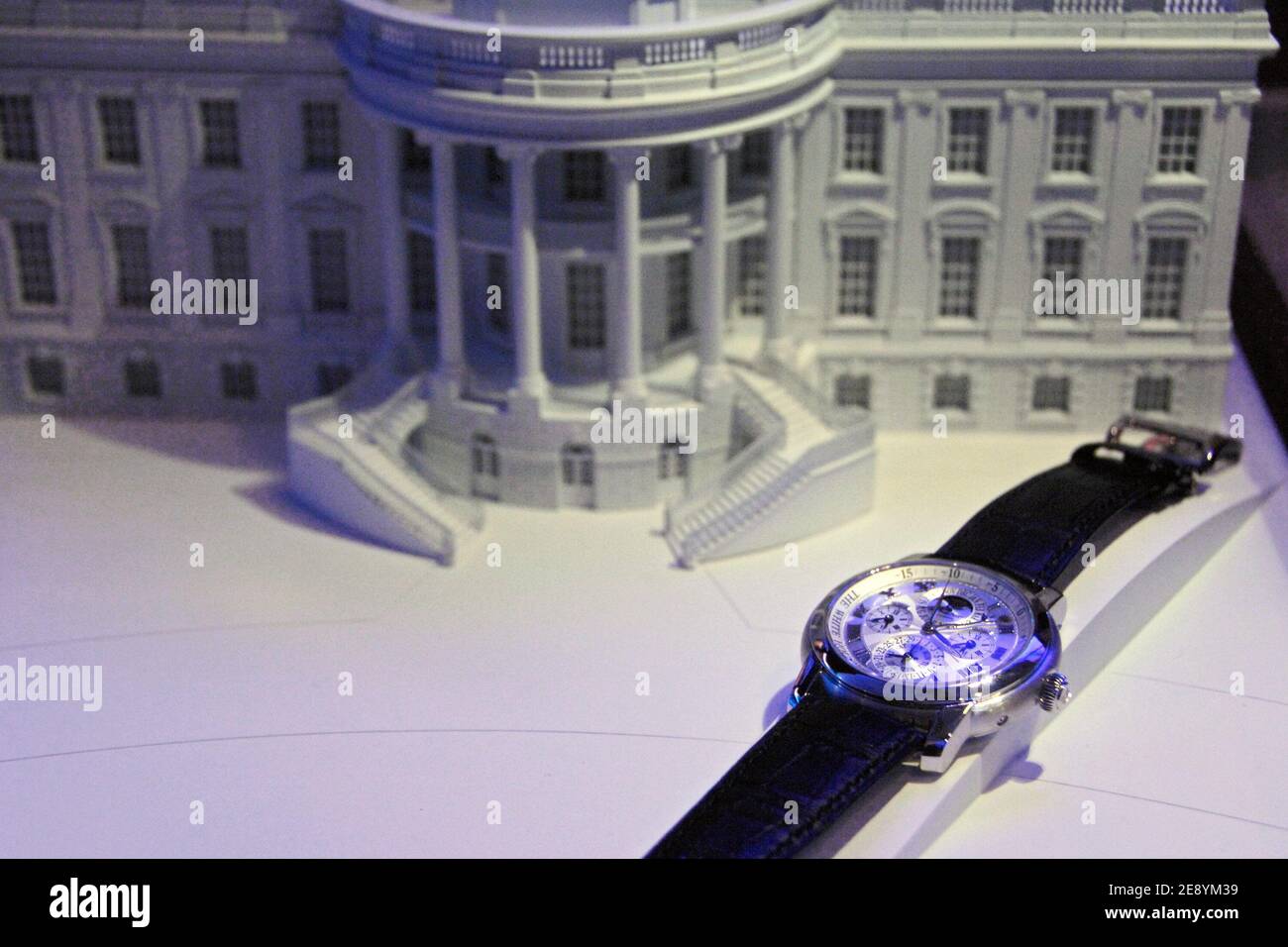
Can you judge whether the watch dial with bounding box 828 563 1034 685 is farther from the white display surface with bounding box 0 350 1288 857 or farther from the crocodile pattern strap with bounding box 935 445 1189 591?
the white display surface with bounding box 0 350 1288 857

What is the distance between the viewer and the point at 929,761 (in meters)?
40.7

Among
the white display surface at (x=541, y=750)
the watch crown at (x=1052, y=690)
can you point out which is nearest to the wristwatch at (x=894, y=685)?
the watch crown at (x=1052, y=690)

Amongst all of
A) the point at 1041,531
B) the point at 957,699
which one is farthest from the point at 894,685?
the point at 1041,531

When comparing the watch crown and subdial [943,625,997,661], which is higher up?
subdial [943,625,997,661]

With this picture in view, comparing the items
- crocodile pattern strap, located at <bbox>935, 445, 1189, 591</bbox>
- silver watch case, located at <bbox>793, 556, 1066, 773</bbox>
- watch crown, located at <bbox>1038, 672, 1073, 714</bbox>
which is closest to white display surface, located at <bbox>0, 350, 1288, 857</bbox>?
crocodile pattern strap, located at <bbox>935, 445, 1189, 591</bbox>

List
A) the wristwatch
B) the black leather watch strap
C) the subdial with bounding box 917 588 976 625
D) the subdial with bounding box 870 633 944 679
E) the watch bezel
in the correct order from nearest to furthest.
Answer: the black leather watch strap, the wristwatch, the watch bezel, the subdial with bounding box 870 633 944 679, the subdial with bounding box 917 588 976 625

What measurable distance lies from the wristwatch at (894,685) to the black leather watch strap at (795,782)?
2 cm

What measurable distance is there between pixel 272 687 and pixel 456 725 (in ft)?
14.5

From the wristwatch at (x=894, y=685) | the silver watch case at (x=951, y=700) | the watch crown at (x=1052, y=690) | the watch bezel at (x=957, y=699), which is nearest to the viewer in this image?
the wristwatch at (x=894, y=685)

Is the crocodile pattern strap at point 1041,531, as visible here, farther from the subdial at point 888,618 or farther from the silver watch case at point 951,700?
the silver watch case at point 951,700

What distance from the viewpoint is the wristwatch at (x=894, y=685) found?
38719 millimetres

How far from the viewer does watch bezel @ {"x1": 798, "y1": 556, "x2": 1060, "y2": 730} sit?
40.9 metres

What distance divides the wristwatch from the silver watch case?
26mm
